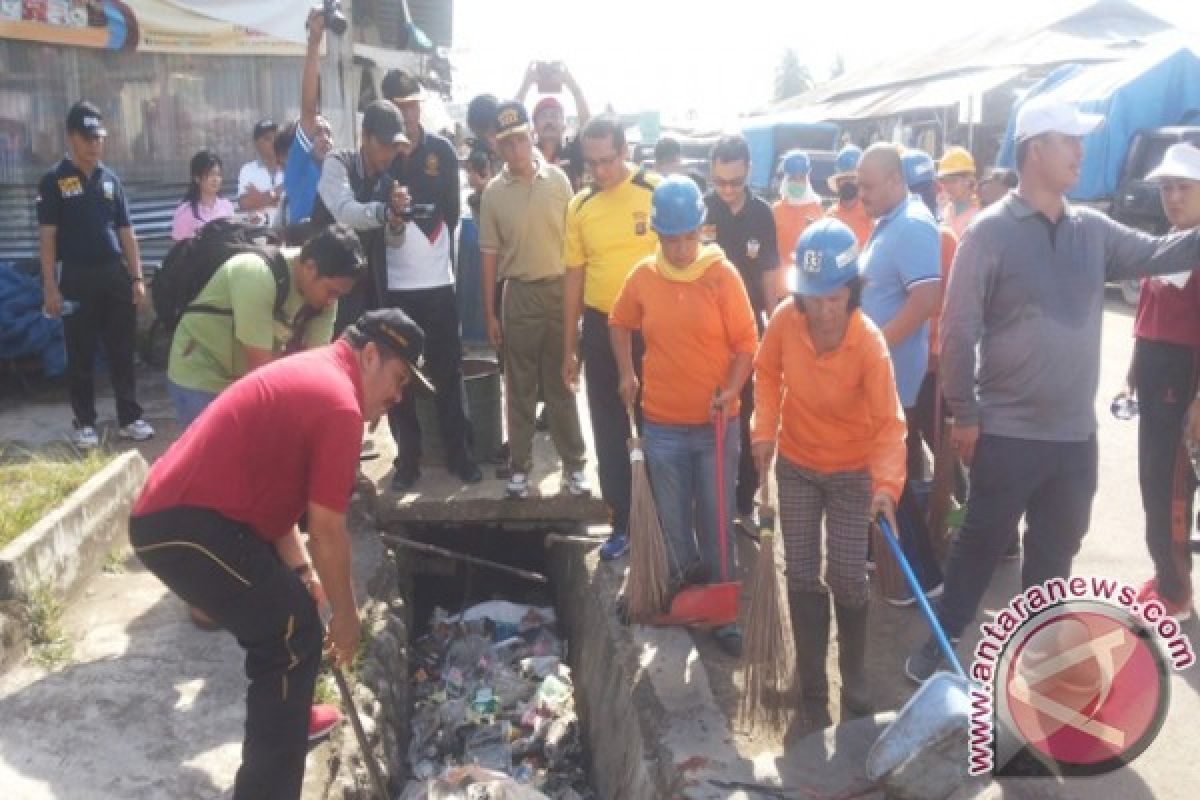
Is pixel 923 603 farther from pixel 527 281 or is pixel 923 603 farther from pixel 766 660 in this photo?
pixel 527 281

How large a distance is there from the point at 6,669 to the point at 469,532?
2859 mm

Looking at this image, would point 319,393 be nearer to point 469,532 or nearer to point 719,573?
point 719,573

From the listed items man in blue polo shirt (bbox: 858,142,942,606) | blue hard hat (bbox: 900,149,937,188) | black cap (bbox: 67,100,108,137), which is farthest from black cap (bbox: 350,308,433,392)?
black cap (bbox: 67,100,108,137)

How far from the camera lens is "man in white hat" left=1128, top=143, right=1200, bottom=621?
3.88 meters

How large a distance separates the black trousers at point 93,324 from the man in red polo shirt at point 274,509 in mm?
3600

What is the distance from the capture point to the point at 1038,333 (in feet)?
10.9

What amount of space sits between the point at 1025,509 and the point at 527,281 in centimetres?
270

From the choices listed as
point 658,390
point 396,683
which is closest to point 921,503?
point 658,390

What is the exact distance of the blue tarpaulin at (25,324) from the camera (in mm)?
6914

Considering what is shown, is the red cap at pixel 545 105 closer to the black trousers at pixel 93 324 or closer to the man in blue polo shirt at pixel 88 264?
the man in blue polo shirt at pixel 88 264

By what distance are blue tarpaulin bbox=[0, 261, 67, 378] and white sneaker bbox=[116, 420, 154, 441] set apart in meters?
1.35

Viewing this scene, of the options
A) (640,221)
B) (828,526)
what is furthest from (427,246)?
(828,526)

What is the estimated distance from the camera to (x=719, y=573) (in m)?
4.08

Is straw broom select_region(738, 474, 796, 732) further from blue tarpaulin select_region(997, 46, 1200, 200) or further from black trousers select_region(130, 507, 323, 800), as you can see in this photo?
blue tarpaulin select_region(997, 46, 1200, 200)
